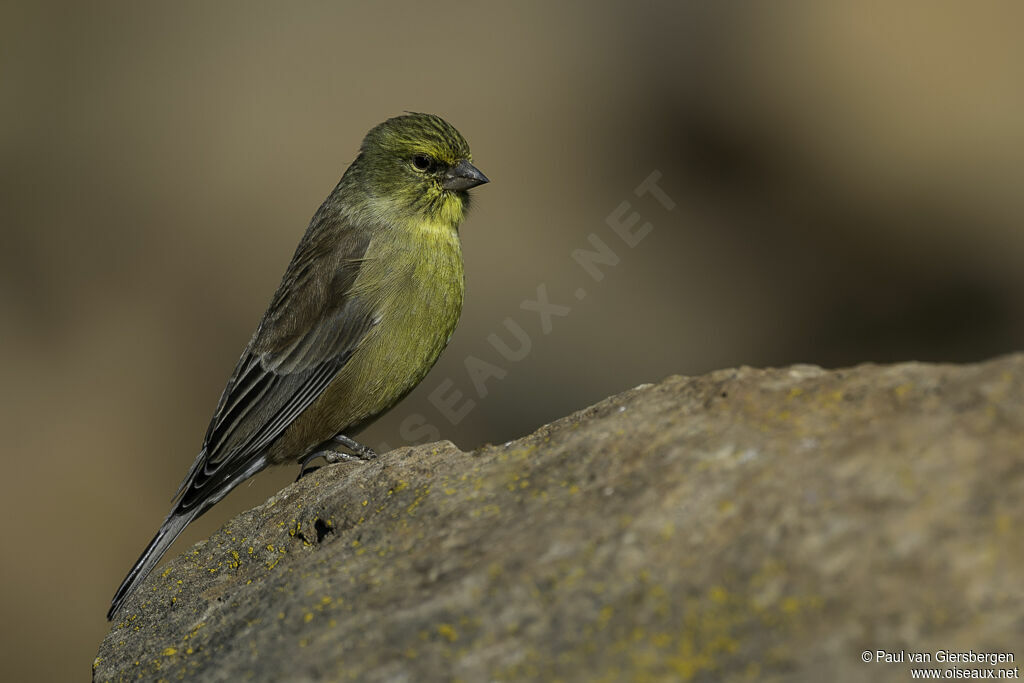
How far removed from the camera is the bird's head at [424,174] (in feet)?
19.2

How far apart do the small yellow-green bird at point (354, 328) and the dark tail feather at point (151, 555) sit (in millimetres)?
70

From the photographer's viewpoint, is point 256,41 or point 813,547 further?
point 256,41

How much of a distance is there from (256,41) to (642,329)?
6.05 meters

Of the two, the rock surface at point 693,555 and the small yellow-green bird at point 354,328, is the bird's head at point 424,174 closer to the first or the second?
the small yellow-green bird at point 354,328

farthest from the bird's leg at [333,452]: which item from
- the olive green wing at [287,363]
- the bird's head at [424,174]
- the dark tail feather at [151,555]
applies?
the bird's head at [424,174]

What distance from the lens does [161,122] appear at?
41.2 ft

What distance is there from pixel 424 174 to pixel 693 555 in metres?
3.69

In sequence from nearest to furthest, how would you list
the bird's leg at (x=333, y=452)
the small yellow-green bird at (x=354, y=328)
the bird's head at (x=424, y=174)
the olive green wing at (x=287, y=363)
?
the olive green wing at (x=287, y=363)
the small yellow-green bird at (x=354, y=328)
the bird's leg at (x=333, y=452)
the bird's head at (x=424, y=174)

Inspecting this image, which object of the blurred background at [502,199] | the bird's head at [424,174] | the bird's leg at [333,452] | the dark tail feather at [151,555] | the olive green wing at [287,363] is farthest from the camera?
the blurred background at [502,199]

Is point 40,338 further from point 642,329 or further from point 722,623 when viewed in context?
point 722,623

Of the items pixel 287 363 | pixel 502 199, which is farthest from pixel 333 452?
pixel 502 199

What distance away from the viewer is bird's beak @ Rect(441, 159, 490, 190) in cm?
587

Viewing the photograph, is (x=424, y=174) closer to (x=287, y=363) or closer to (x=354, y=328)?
(x=354, y=328)

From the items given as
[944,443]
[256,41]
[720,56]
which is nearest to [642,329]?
[720,56]
